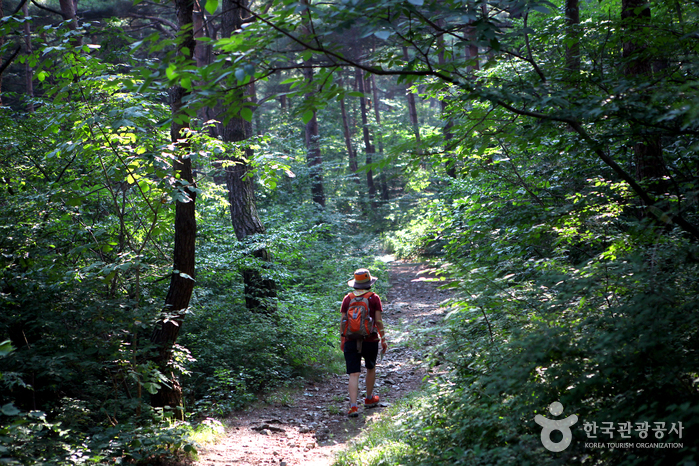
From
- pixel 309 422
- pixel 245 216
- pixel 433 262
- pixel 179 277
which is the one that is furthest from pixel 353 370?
pixel 245 216

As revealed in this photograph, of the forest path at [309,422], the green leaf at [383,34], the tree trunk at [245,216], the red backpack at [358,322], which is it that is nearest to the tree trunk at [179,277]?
the forest path at [309,422]


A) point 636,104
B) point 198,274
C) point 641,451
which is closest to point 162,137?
point 198,274

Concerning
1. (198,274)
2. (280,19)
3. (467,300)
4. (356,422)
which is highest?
(280,19)

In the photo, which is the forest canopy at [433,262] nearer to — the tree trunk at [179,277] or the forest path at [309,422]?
the tree trunk at [179,277]

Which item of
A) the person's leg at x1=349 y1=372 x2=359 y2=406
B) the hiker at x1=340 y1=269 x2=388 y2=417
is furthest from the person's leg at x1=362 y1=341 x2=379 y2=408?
the person's leg at x1=349 y1=372 x2=359 y2=406

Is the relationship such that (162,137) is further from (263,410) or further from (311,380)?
(311,380)

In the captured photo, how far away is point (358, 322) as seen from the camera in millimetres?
6227

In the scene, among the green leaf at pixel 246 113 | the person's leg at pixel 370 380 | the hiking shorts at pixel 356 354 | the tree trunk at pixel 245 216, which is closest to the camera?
the green leaf at pixel 246 113

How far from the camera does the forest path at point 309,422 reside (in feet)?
16.7

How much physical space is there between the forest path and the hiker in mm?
240

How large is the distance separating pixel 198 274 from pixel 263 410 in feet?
8.42

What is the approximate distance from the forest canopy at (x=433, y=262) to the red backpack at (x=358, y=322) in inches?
29.8

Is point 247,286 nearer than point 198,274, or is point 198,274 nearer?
point 198,274

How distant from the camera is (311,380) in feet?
26.5
